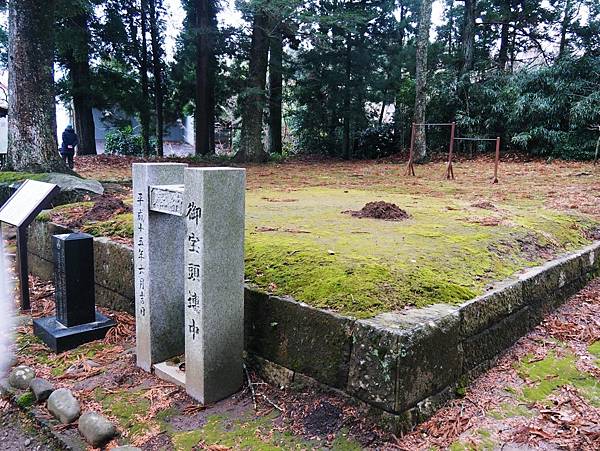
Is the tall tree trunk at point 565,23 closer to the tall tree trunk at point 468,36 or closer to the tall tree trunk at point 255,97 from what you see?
the tall tree trunk at point 468,36

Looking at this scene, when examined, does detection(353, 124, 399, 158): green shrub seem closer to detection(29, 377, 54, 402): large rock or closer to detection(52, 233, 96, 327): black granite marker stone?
detection(52, 233, 96, 327): black granite marker stone

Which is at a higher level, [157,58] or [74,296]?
[157,58]

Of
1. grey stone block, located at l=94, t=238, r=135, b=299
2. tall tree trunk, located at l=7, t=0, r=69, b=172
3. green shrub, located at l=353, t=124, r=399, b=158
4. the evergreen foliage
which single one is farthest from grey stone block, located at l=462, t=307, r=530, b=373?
green shrub, located at l=353, t=124, r=399, b=158

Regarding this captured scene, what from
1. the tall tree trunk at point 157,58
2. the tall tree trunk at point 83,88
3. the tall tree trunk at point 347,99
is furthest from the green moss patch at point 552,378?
the tall tree trunk at point 157,58

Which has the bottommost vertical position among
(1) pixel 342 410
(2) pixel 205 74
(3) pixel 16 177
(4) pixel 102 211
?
(1) pixel 342 410

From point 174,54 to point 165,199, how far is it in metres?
14.1

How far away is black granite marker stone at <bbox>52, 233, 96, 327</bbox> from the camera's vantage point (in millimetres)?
3178

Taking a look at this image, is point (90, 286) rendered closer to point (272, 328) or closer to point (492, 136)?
point (272, 328)

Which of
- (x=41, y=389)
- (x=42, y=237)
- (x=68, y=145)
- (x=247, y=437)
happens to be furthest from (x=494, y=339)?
(x=68, y=145)

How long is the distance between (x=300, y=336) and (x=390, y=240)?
1255 millimetres

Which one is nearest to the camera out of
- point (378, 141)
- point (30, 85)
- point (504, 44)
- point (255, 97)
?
point (30, 85)

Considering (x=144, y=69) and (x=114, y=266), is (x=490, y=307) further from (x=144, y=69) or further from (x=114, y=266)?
(x=144, y=69)

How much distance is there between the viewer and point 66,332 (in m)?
3.13

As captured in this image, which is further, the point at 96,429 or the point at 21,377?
the point at 21,377
